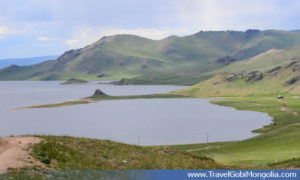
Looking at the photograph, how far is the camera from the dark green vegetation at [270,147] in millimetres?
50000

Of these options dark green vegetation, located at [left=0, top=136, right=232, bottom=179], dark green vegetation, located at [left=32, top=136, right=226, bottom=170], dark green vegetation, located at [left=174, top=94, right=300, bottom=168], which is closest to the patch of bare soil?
dark green vegetation, located at [left=0, top=136, right=232, bottom=179]

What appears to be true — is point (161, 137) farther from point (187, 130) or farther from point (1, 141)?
point (1, 141)

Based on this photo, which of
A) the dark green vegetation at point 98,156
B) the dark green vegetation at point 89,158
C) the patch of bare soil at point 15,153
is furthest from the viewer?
the dark green vegetation at point 98,156

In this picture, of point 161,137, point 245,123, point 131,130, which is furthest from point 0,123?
point 245,123

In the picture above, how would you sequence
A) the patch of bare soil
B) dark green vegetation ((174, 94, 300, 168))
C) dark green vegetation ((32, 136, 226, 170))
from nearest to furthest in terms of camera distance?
the patch of bare soil
dark green vegetation ((32, 136, 226, 170))
dark green vegetation ((174, 94, 300, 168))

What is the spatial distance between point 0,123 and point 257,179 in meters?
180

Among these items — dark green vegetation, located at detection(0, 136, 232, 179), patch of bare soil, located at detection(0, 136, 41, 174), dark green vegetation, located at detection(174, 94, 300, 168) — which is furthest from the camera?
dark green vegetation, located at detection(174, 94, 300, 168)

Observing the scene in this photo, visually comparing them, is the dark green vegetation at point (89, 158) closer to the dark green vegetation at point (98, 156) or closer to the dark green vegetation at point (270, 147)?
the dark green vegetation at point (98, 156)

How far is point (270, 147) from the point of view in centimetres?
6969

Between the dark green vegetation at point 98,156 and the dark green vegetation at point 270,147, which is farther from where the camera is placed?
the dark green vegetation at point 270,147

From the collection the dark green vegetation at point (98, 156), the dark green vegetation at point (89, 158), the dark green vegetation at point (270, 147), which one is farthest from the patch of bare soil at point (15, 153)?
the dark green vegetation at point (270, 147)

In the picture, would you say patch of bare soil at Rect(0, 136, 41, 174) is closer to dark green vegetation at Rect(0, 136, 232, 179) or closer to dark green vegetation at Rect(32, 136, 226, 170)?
dark green vegetation at Rect(0, 136, 232, 179)

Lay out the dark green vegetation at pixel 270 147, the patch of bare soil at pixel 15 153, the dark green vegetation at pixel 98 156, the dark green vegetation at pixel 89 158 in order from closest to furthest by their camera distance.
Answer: the patch of bare soil at pixel 15 153 < the dark green vegetation at pixel 89 158 < the dark green vegetation at pixel 98 156 < the dark green vegetation at pixel 270 147

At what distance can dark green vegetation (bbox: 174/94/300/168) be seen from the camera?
164 ft
